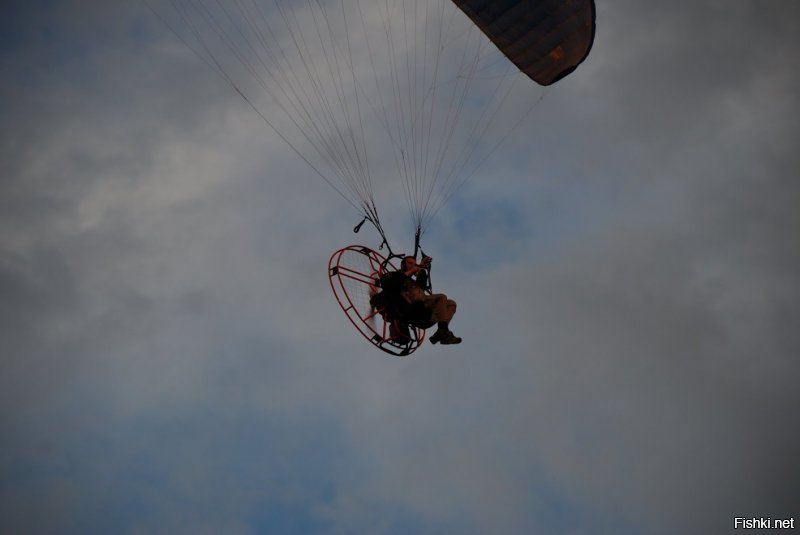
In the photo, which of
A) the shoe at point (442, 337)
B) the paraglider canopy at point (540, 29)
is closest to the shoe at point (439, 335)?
the shoe at point (442, 337)

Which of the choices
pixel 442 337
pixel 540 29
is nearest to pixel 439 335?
pixel 442 337

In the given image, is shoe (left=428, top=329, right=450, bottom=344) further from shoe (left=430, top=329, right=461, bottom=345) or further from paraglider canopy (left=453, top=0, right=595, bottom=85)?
paraglider canopy (left=453, top=0, right=595, bottom=85)

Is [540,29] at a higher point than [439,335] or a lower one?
higher

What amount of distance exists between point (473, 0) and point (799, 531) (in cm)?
9240

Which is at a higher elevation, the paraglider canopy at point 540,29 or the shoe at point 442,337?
the paraglider canopy at point 540,29

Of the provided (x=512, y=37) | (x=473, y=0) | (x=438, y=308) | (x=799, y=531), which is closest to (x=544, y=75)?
(x=512, y=37)

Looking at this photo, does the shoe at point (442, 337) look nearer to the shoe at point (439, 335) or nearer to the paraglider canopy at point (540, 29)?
the shoe at point (439, 335)

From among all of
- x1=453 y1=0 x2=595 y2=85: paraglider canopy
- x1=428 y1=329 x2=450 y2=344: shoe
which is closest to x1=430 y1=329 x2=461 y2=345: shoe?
x1=428 y1=329 x2=450 y2=344: shoe

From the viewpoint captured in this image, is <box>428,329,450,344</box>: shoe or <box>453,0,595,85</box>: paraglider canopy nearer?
Answer: <box>428,329,450,344</box>: shoe

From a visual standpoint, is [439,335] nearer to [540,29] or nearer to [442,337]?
[442,337]

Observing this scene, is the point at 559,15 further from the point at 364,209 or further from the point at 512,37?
the point at 364,209

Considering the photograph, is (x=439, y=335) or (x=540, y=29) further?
(x=540, y=29)

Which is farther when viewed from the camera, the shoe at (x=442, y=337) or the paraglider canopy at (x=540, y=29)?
the paraglider canopy at (x=540, y=29)

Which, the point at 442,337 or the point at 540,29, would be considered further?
the point at 540,29
